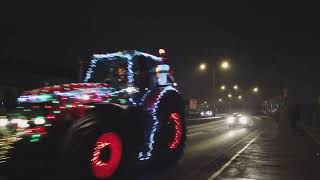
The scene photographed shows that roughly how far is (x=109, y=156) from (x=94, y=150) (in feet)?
2.12

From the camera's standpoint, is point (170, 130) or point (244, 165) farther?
point (244, 165)

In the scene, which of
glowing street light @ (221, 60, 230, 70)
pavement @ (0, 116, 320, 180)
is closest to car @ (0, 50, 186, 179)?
pavement @ (0, 116, 320, 180)

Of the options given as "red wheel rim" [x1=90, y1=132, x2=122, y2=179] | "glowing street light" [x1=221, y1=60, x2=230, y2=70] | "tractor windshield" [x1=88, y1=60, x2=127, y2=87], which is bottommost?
"red wheel rim" [x1=90, y1=132, x2=122, y2=179]

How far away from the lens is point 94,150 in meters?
8.89

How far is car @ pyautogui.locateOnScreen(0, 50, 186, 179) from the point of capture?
28.6 feet

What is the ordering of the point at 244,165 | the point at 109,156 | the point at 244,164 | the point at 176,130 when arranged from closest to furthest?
the point at 109,156
the point at 176,130
the point at 244,165
the point at 244,164

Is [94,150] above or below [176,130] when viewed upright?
below

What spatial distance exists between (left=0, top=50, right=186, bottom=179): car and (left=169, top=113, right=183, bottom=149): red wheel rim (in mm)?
29

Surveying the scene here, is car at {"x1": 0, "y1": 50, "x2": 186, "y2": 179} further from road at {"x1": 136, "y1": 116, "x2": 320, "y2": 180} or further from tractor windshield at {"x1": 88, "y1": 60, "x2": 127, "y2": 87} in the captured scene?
road at {"x1": 136, "y1": 116, "x2": 320, "y2": 180}

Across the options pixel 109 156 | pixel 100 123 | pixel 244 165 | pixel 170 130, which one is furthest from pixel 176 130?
pixel 100 123

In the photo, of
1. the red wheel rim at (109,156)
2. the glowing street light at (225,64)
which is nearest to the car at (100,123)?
the red wheel rim at (109,156)

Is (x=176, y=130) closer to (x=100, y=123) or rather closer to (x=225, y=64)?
(x=100, y=123)

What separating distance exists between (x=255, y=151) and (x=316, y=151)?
2.65 metres

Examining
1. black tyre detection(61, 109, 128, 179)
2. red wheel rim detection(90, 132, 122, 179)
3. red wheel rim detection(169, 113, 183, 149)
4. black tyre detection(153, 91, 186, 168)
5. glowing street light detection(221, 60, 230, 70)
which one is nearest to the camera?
black tyre detection(61, 109, 128, 179)
